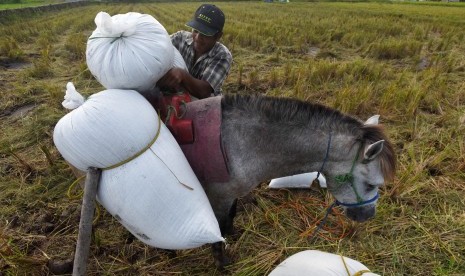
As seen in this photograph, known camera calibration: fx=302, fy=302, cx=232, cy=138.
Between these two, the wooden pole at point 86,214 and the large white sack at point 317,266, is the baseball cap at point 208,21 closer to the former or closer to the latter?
the wooden pole at point 86,214

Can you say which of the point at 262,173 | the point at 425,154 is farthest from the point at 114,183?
the point at 425,154

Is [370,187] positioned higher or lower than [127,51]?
lower

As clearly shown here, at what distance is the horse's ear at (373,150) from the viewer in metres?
1.78

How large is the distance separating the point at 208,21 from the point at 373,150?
5.81ft

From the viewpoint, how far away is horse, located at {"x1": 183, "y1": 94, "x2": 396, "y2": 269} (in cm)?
199

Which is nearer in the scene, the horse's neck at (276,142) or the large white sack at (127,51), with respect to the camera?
the large white sack at (127,51)

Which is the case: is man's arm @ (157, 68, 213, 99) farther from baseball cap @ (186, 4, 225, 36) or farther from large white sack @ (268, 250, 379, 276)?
large white sack @ (268, 250, 379, 276)

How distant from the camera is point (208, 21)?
2691 mm

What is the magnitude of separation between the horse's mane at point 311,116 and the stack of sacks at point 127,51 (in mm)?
550

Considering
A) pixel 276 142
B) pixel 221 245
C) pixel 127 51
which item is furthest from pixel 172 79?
pixel 221 245

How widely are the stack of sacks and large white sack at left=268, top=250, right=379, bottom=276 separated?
4.55 ft

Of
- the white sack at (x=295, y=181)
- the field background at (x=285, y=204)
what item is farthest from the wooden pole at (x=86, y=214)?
the white sack at (x=295, y=181)

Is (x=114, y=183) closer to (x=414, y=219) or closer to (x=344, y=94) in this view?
(x=414, y=219)

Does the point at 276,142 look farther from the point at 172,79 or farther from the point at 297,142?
the point at 172,79
